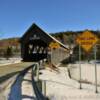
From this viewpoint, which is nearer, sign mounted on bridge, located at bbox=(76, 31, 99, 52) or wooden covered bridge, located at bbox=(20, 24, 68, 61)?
sign mounted on bridge, located at bbox=(76, 31, 99, 52)

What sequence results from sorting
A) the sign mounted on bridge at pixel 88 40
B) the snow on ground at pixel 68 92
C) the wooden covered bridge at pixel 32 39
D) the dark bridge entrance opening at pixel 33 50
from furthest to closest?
1. the dark bridge entrance opening at pixel 33 50
2. the wooden covered bridge at pixel 32 39
3. the sign mounted on bridge at pixel 88 40
4. the snow on ground at pixel 68 92

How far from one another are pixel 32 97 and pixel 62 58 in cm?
3536

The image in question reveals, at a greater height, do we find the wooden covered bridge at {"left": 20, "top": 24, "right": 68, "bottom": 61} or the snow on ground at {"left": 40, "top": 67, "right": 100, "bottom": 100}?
the wooden covered bridge at {"left": 20, "top": 24, "right": 68, "bottom": 61}

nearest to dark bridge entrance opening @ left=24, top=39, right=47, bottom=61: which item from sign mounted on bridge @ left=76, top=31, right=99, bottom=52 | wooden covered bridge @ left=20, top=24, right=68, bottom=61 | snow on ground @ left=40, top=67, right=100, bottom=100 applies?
wooden covered bridge @ left=20, top=24, right=68, bottom=61

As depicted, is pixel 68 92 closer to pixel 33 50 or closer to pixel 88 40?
pixel 88 40

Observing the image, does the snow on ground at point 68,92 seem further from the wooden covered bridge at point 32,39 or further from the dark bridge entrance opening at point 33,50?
the dark bridge entrance opening at point 33,50

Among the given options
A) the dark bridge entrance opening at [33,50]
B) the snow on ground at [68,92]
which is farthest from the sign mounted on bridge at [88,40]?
the dark bridge entrance opening at [33,50]

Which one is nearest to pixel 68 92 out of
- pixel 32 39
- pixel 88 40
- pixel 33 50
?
pixel 88 40

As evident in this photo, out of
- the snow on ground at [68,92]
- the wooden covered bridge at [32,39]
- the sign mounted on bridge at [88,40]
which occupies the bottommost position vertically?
the snow on ground at [68,92]

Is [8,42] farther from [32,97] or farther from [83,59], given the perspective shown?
[32,97]

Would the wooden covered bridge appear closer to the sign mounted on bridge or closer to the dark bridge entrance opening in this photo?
the dark bridge entrance opening

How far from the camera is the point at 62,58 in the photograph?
48656 mm

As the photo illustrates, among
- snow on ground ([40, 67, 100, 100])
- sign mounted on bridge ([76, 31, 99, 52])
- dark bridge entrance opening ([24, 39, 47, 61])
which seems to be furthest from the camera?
dark bridge entrance opening ([24, 39, 47, 61])

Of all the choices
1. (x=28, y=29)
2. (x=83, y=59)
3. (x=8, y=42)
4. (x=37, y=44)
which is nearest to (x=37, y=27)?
(x=28, y=29)
